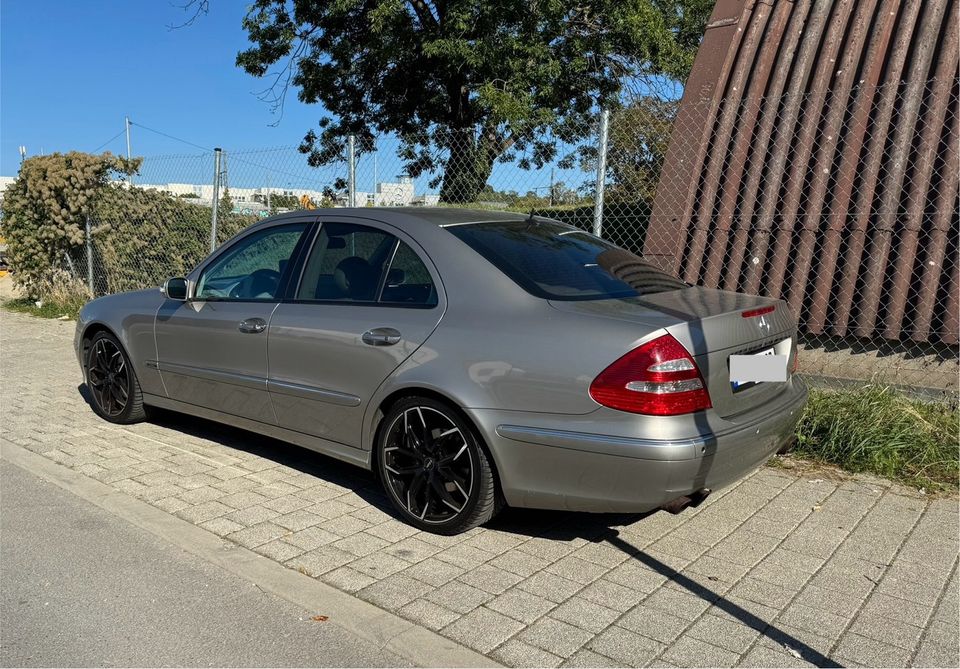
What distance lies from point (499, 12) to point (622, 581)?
36.5 ft

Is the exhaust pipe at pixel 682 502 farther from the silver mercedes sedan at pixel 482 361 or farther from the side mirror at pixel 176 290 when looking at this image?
the side mirror at pixel 176 290

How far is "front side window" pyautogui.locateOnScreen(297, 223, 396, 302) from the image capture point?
442 centimetres

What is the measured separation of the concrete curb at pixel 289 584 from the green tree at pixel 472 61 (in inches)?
212

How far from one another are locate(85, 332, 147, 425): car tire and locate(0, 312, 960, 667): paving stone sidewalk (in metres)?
0.54

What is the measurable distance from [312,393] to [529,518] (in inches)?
53.1

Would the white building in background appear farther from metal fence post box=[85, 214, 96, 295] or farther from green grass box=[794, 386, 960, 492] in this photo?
green grass box=[794, 386, 960, 492]

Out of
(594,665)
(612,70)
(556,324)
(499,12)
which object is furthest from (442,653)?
(612,70)

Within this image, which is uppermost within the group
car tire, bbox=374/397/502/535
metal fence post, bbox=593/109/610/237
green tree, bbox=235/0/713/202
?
green tree, bbox=235/0/713/202

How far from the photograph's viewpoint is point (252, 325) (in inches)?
189

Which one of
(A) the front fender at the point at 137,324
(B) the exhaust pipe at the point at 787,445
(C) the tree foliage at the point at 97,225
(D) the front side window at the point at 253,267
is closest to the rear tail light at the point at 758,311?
(B) the exhaust pipe at the point at 787,445

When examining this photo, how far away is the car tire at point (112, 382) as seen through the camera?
5922 mm

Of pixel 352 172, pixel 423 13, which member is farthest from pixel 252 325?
pixel 423 13

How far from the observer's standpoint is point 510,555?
12.6ft

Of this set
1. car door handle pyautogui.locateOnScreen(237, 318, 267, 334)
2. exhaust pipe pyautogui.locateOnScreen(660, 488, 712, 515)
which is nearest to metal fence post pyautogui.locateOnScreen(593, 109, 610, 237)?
car door handle pyautogui.locateOnScreen(237, 318, 267, 334)
